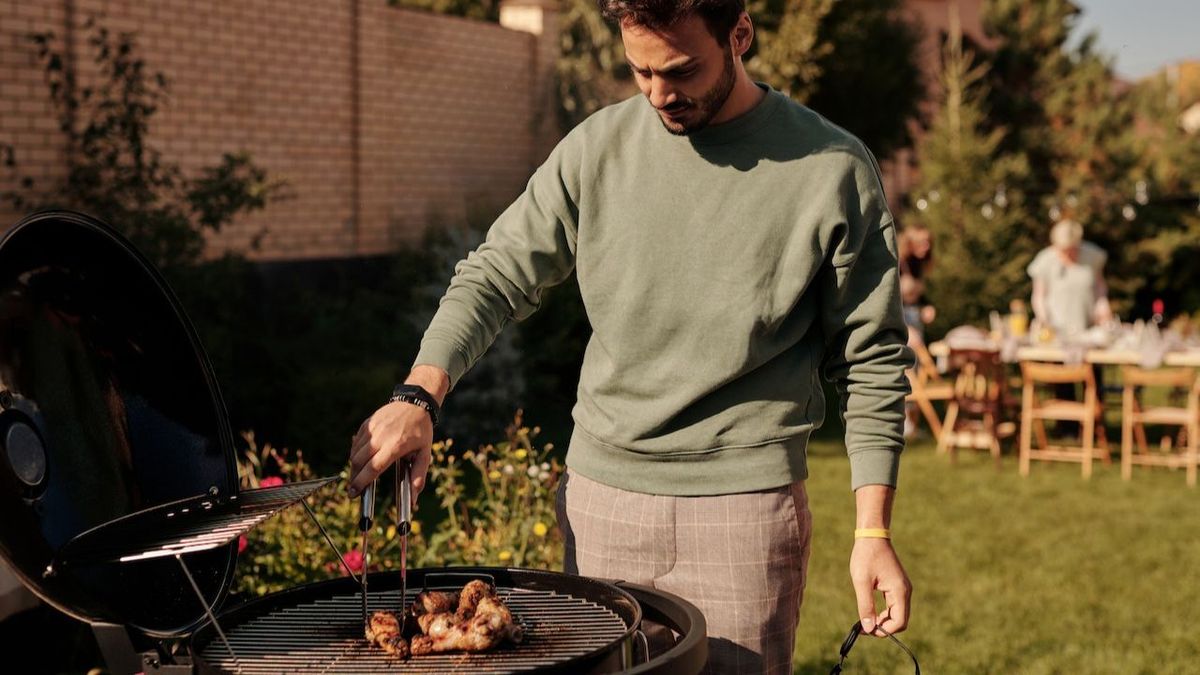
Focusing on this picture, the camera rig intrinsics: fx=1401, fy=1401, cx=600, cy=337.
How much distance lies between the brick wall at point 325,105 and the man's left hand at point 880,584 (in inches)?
269

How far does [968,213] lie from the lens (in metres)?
16.1

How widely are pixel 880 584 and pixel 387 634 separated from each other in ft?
2.69

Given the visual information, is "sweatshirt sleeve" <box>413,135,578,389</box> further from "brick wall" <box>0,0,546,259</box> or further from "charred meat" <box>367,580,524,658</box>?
"brick wall" <box>0,0,546,259</box>

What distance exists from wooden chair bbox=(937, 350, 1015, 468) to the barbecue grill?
26.6 ft

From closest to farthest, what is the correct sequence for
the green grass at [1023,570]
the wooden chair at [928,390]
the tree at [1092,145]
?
the green grass at [1023,570]
the wooden chair at [928,390]
the tree at [1092,145]

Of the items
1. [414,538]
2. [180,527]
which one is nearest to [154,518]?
[180,527]

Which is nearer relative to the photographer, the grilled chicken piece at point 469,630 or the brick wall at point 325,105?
the grilled chicken piece at point 469,630

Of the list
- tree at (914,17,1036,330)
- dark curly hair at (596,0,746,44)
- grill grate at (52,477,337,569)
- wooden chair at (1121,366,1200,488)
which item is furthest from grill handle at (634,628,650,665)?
tree at (914,17,1036,330)

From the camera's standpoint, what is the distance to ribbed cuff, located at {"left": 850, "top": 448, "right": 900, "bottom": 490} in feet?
7.89

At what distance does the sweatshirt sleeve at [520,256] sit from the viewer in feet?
8.30

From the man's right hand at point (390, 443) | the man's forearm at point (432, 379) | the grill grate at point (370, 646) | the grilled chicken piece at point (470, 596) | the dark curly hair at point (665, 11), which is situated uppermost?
the dark curly hair at point (665, 11)

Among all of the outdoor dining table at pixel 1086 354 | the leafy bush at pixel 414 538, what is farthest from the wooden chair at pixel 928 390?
the leafy bush at pixel 414 538

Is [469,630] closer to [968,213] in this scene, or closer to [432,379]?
[432,379]

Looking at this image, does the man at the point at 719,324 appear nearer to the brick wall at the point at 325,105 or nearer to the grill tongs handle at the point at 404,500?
the grill tongs handle at the point at 404,500
